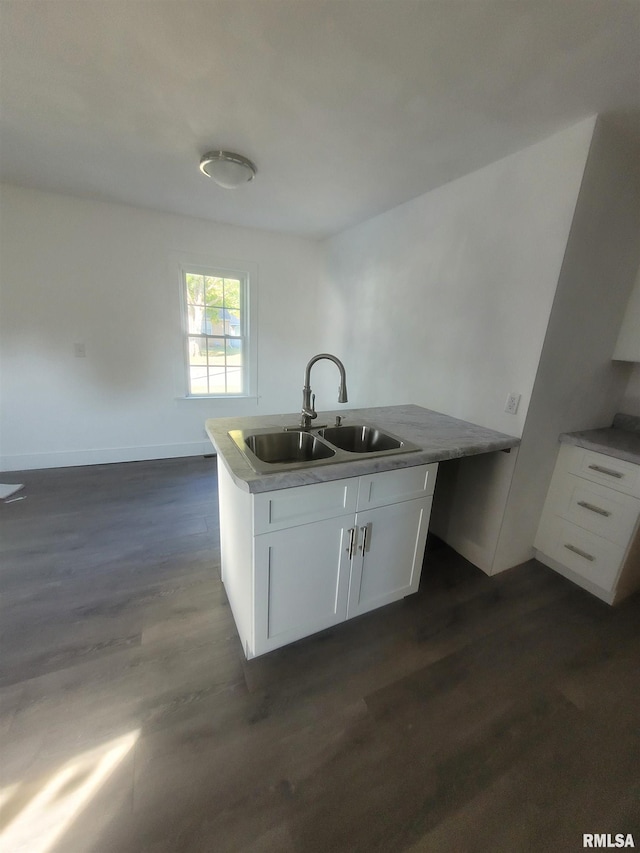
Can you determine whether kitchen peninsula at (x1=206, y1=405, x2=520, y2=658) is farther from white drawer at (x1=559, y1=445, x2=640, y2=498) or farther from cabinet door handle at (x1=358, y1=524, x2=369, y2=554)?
white drawer at (x1=559, y1=445, x2=640, y2=498)

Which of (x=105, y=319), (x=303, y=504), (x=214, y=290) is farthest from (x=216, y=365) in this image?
(x=303, y=504)

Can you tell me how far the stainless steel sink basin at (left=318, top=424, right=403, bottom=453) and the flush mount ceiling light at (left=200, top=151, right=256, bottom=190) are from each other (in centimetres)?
164

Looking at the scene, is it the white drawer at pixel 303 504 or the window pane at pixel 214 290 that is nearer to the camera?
the white drawer at pixel 303 504

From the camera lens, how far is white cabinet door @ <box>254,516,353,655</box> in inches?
51.5

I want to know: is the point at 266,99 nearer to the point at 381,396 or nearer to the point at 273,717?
the point at 381,396

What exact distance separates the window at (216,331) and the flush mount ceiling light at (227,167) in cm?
144

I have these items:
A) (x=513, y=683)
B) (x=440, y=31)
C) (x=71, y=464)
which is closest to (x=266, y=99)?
(x=440, y=31)

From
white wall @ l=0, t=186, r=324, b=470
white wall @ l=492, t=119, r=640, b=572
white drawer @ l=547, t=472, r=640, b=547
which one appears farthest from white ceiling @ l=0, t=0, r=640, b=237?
white drawer @ l=547, t=472, r=640, b=547

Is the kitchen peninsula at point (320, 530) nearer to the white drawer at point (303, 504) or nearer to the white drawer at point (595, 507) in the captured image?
Result: the white drawer at point (303, 504)

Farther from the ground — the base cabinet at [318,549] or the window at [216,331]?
the window at [216,331]

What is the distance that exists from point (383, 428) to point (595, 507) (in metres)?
1.31

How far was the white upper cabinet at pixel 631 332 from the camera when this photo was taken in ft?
6.20

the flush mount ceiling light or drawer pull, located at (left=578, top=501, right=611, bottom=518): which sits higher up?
the flush mount ceiling light

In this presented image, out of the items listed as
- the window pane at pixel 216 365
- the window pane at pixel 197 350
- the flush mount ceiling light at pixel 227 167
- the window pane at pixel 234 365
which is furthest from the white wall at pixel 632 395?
the window pane at pixel 197 350
